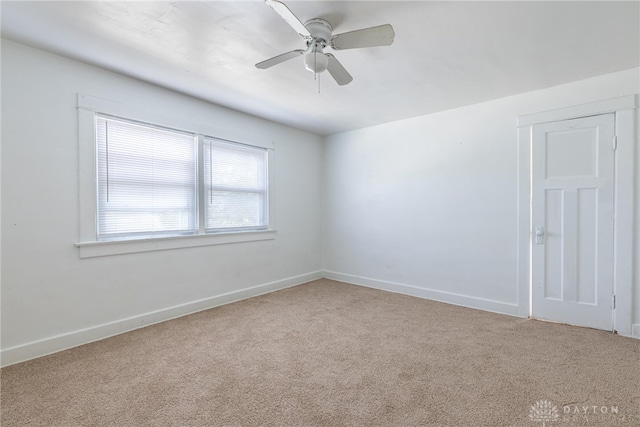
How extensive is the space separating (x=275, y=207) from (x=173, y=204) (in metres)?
1.46

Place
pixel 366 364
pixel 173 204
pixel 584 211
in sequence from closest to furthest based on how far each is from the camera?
pixel 366 364
pixel 584 211
pixel 173 204

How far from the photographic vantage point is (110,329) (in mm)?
2709

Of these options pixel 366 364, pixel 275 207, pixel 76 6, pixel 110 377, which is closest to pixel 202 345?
pixel 110 377

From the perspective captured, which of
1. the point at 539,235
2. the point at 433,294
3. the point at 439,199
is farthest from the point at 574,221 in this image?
the point at 433,294

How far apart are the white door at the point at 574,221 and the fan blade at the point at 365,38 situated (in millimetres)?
2322

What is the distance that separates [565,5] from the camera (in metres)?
1.81

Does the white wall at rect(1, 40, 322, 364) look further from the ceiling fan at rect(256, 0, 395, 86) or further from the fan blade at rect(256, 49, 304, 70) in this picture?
the ceiling fan at rect(256, 0, 395, 86)

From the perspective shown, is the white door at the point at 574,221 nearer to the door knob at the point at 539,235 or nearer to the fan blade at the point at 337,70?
the door knob at the point at 539,235

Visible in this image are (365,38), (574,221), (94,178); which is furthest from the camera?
(574,221)

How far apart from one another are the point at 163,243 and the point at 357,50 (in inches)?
105

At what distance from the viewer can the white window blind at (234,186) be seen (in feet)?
11.6

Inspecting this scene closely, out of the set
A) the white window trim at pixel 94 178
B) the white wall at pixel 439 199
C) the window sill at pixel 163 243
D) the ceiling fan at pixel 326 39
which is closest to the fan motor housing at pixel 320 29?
the ceiling fan at pixel 326 39

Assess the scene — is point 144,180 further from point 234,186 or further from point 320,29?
point 320,29

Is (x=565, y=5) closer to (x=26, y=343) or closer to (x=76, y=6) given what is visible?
(x=76, y=6)
